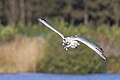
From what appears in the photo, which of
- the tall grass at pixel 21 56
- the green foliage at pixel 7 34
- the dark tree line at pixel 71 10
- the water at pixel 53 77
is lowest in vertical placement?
the water at pixel 53 77

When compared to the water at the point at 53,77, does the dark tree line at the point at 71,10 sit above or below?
above

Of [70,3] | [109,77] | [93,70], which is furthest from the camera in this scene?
[70,3]

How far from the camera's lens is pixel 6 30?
59.2 ft

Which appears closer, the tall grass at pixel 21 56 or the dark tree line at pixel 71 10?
the tall grass at pixel 21 56

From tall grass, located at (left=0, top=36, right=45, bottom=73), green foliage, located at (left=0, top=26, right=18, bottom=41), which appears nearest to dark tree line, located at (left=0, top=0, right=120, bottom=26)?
green foliage, located at (left=0, top=26, right=18, bottom=41)

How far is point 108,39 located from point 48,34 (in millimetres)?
2343

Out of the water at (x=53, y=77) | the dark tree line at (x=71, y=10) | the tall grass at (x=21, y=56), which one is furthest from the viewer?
the dark tree line at (x=71, y=10)

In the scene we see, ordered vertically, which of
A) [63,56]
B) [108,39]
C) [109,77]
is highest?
[108,39]

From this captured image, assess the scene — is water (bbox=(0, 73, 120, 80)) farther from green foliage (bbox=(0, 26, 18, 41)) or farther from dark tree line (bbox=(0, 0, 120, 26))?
dark tree line (bbox=(0, 0, 120, 26))

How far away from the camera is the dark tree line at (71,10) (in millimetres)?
40094

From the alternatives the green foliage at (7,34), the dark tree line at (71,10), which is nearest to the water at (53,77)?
the green foliage at (7,34)

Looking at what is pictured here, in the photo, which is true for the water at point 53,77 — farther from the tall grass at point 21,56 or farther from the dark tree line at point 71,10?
the dark tree line at point 71,10

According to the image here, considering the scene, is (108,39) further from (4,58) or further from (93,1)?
(93,1)

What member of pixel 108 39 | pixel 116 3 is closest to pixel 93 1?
pixel 116 3
